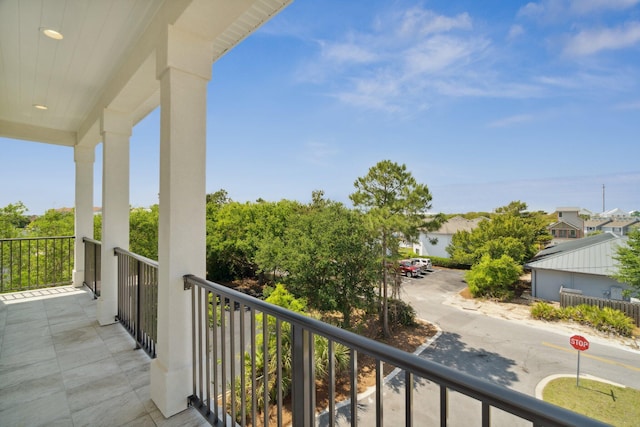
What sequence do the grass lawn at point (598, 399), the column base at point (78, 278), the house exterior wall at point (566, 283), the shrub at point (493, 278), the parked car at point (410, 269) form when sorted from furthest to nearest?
the parked car at point (410, 269)
the shrub at point (493, 278)
the house exterior wall at point (566, 283)
the grass lawn at point (598, 399)
the column base at point (78, 278)

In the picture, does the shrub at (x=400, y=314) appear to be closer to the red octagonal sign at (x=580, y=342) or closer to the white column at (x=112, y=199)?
the red octagonal sign at (x=580, y=342)

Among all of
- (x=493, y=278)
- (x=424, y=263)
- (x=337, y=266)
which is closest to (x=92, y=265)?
(x=337, y=266)

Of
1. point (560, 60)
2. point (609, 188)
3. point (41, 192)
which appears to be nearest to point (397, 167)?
point (41, 192)

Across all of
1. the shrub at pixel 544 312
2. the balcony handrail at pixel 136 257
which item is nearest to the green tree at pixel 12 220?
the balcony handrail at pixel 136 257

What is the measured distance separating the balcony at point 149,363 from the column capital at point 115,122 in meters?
1.35

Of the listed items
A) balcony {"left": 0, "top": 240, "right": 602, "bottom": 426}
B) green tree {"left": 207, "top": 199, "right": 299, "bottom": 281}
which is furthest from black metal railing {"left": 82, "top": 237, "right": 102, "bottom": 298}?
green tree {"left": 207, "top": 199, "right": 299, "bottom": 281}

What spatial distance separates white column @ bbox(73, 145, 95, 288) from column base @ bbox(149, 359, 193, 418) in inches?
158

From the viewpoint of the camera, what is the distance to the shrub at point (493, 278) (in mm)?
15156

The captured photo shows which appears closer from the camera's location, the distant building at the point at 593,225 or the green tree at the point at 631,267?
the green tree at the point at 631,267

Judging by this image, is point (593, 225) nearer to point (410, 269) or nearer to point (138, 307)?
point (410, 269)

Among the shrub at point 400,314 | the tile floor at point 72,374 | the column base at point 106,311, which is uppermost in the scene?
the column base at point 106,311

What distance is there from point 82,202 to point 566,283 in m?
19.5

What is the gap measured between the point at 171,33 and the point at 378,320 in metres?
12.8

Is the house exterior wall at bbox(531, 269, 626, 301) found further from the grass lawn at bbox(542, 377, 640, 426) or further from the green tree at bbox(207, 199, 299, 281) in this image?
the green tree at bbox(207, 199, 299, 281)
